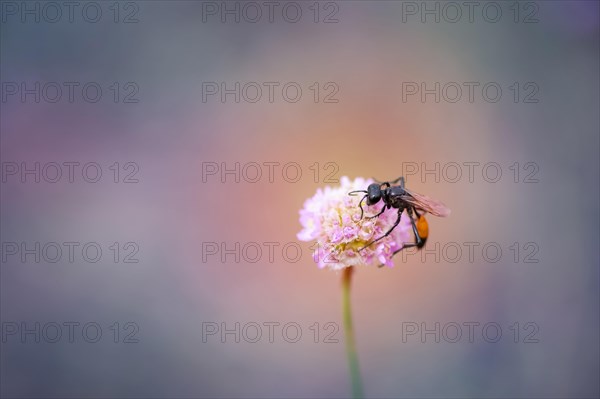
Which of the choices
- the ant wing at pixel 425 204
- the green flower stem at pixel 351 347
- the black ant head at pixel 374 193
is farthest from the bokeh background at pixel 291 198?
the black ant head at pixel 374 193

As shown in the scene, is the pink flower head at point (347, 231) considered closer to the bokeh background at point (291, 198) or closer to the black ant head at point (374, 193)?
the black ant head at point (374, 193)

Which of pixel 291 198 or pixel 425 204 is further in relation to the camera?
pixel 291 198

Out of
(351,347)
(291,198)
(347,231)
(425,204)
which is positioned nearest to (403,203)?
(425,204)

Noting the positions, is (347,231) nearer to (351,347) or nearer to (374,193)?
(374,193)

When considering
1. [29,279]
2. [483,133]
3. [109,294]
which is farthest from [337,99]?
[29,279]

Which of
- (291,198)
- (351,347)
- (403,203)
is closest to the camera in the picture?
(351,347)

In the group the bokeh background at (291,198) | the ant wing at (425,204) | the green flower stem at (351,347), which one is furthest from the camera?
the bokeh background at (291,198)
